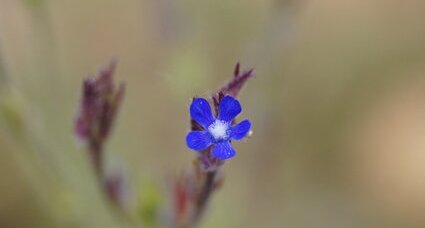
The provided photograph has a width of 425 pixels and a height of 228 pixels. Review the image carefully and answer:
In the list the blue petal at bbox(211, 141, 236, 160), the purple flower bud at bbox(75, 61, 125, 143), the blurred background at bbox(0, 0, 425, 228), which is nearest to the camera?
the blue petal at bbox(211, 141, 236, 160)

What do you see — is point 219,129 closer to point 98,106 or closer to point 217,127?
point 217,127

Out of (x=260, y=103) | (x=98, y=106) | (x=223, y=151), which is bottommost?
(x=223, y=151)

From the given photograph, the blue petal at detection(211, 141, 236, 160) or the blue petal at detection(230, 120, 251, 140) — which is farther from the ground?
the blue petal at detection(230, 120, 251, 140)

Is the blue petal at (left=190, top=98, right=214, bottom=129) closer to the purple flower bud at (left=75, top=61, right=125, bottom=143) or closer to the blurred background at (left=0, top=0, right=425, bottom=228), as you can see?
the purple flower bud at (left=75, top=61, right=125, bottom=143)

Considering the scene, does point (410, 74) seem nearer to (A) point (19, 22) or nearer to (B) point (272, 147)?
(B) point (272, 147)

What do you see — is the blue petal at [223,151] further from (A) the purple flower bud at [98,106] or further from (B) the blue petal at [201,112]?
(A) the purple flower bud at [98,106]

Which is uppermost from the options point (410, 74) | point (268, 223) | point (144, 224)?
point (410, 74)

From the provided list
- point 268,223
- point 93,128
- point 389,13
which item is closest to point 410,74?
point 389,13

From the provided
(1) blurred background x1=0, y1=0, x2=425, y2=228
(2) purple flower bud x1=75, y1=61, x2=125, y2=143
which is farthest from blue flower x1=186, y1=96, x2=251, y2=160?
(1) blurred background x1=0, y1=0, x2=425, y2=228

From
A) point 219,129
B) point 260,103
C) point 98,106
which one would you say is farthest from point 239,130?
point 260,103
